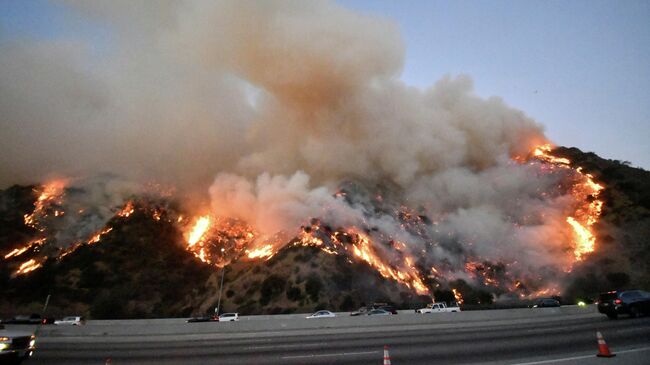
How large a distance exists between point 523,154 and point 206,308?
116962 mm

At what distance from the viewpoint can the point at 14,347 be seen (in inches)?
520

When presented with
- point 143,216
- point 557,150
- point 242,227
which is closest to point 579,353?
point 242,227

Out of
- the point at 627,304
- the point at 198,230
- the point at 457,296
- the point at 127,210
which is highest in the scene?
the point at 127,210

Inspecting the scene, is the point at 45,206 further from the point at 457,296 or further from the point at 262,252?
the point at 457,296

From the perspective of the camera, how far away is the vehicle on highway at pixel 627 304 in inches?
902

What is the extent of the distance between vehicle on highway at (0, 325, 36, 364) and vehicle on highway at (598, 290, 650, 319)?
102ft

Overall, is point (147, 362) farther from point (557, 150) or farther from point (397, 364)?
point (557, 150)

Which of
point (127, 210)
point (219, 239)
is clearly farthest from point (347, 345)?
point (127, 210)

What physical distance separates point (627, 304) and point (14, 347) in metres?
31.6

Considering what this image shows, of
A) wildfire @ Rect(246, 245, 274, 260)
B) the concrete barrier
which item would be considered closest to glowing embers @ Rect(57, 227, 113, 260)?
wildfire @ Rect(246, 245, 274, 260)

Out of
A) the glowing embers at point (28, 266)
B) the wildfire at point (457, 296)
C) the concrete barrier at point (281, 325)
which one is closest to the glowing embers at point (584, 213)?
the wildfire at point (457, 296)

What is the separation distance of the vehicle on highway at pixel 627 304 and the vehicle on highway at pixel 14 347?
102ft

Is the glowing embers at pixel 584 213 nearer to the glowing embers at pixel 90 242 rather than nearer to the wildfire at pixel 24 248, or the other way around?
the glowing embers at pixel 90 242

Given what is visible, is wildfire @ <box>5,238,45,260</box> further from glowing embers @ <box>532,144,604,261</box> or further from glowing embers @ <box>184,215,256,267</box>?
glowing embers @ <box>532,144,604,261</box>
